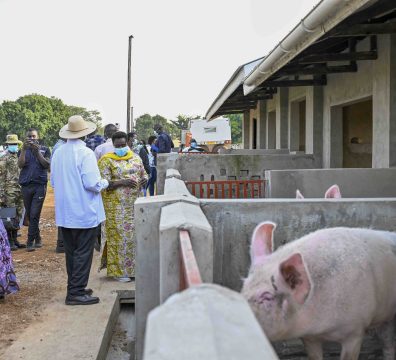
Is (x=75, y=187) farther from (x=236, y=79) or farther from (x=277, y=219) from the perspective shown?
A: (x=236, y=79)

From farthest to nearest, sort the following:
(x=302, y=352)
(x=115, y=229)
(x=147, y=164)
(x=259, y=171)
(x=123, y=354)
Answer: (x=147, y=164) → (x=259, y=171) → (x=115, y=229) → (x=123, y=354) → (x=302, y=352)

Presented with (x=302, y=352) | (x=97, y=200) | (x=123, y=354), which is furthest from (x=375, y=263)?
(x=97, y=200)

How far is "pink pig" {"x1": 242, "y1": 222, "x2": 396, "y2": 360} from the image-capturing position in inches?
111

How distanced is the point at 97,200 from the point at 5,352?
75.5 inches

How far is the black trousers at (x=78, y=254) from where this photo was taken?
6.40 meters

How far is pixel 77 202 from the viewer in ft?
20.6

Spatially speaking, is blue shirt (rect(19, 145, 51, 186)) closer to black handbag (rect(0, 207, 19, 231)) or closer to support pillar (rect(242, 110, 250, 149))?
black handbag (rect(0, 207, 19, 231))

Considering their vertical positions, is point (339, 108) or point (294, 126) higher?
point (339, 108)

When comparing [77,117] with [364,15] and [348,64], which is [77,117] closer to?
[364,15]

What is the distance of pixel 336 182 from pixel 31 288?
3.71 metres

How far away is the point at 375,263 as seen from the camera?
3.36m

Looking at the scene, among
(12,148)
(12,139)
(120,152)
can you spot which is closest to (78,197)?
(120,152)

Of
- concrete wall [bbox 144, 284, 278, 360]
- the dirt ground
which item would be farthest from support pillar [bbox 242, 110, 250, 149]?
concrete wall [bbox 144, 284, 278, 360]

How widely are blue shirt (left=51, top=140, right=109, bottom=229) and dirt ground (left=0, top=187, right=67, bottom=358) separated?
38.1 inches
